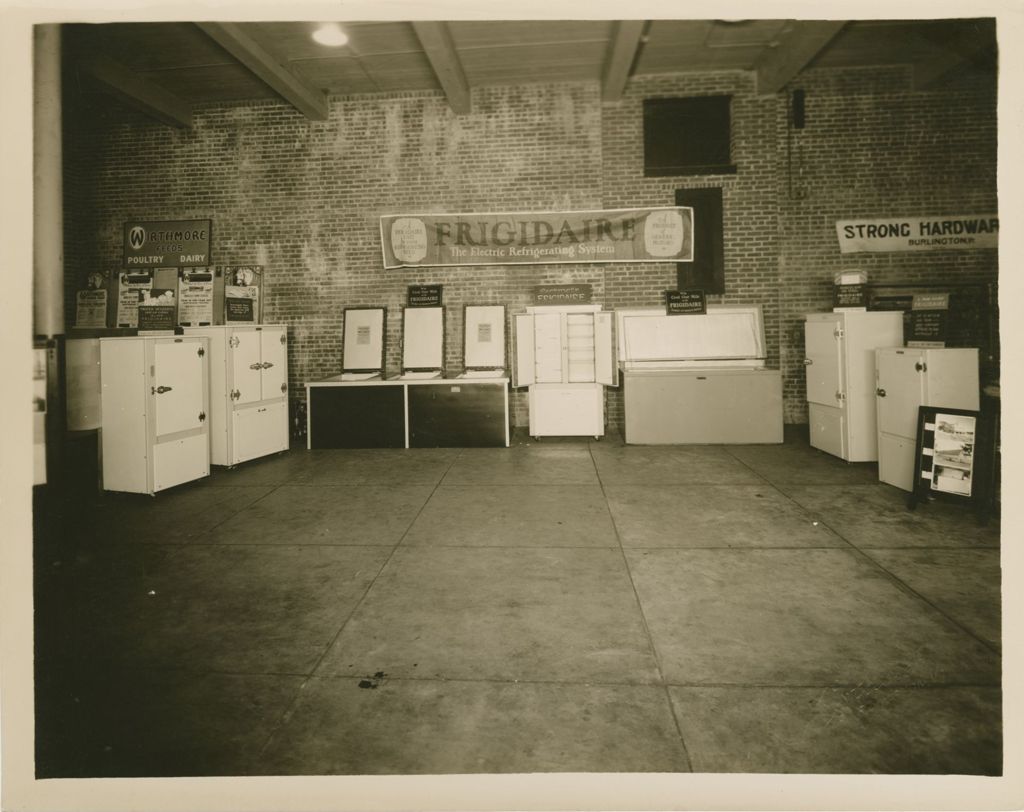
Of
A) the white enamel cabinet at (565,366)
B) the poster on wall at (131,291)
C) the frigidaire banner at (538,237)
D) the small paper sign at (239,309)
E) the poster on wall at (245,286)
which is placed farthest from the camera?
the poster on wall at (131,291)

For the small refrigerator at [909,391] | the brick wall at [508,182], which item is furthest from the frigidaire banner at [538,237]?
the small refrigerator at [909,391]

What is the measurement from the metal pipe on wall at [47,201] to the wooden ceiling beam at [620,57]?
468 cm

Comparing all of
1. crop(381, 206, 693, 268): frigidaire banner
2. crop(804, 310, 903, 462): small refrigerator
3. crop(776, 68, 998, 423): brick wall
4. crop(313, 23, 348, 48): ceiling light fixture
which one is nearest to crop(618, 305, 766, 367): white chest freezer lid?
crop(381, 206, 693, 268): frigidaire banner

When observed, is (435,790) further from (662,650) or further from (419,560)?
(419,560)

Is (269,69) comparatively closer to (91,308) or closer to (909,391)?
(91,308)

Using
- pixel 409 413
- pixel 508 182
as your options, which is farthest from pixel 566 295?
pixel 409 413

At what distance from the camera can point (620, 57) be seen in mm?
6008

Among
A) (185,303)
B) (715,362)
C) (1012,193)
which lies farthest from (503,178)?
(1012,193)

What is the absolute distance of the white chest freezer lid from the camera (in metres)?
6.82

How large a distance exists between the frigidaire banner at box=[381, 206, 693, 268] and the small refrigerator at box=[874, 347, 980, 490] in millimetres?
2997

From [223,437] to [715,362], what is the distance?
518cm

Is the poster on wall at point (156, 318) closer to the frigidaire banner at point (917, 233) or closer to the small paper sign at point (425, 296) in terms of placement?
the small paper sign at point (425, 296)

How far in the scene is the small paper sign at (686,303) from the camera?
22.7ft

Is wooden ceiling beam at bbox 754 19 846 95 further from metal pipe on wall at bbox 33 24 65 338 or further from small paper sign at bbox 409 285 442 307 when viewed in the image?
metal pipe on wall at bbox 33 24 65 338
